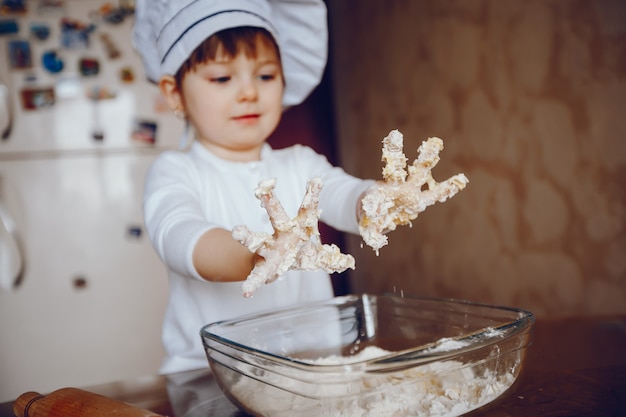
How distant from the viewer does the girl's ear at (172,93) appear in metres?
0.90

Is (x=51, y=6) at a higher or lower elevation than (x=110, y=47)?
higher

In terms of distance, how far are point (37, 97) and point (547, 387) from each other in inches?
76.5

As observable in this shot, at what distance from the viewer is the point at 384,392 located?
0.46 m

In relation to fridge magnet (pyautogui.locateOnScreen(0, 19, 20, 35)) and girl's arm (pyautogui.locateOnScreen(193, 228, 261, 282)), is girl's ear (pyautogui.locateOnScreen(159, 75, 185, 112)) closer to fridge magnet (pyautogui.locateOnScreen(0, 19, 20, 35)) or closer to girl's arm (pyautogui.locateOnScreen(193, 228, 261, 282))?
girl's arm (pyautogui.locateOnScreen(193, 228, 261, 282))

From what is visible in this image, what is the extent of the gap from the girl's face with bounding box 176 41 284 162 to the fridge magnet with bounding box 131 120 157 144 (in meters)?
1.27

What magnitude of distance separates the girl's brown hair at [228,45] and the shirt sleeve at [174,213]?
0.47 ft

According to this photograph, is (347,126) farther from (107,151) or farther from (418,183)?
(418,183)

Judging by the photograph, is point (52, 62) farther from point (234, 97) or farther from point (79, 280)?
point (234, 97)

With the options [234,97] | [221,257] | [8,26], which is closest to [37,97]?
[8,26]

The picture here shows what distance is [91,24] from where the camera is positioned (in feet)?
6.84

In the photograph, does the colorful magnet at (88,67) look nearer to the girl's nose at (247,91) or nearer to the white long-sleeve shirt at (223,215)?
the white long-sleeve shirt at (223,215)

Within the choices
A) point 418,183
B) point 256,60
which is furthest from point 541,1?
point 418,183

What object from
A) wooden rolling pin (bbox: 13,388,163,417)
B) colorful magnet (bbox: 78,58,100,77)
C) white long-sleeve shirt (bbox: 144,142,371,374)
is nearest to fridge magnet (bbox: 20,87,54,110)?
colorful magnet (bbox: 78,58,100,77)

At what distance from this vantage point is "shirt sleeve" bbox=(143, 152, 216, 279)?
0.66 metres
